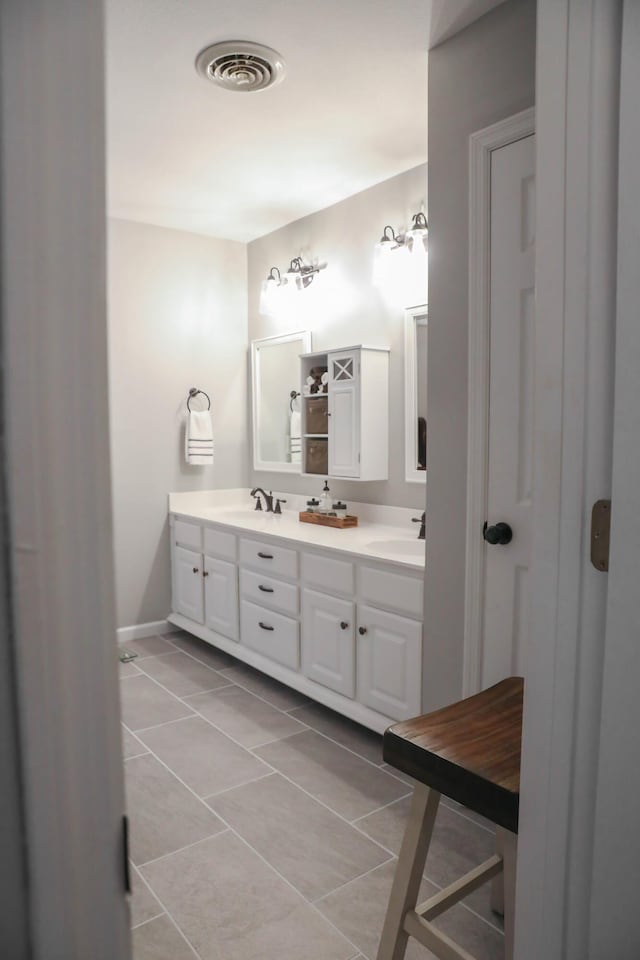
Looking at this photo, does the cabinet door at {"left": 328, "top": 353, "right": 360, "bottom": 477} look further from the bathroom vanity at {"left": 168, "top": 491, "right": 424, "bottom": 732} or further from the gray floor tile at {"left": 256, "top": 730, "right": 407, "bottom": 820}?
the gray floor tile at {"left": 256, "top": 730, "right": 407, "bottom": 820}

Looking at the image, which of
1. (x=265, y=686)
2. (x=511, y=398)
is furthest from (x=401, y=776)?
(x=511, y=398)

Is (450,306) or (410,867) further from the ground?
(450,306)

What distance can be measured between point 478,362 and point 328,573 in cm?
122

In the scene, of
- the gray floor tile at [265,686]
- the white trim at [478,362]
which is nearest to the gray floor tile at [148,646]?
the gray floor tile at [265,686]

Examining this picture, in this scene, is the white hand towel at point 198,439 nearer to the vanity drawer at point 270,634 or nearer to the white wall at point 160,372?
the white wall at point 160,372

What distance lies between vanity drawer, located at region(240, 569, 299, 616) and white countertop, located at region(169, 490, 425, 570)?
0.75 ft

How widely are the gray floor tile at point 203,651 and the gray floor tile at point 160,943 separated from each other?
1905 mm

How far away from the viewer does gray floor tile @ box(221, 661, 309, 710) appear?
3.16 metres

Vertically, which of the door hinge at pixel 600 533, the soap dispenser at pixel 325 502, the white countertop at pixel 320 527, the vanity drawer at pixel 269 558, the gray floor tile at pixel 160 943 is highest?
the door hinge at pixel 600 533

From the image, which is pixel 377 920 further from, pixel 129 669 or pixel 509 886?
pixel 129 669

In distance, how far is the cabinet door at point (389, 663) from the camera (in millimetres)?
2471

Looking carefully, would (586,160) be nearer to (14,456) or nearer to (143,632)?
→ (14,456)

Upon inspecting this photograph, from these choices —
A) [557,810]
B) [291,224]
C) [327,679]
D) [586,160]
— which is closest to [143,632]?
[327,679]

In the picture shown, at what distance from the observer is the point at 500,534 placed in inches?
78.2
